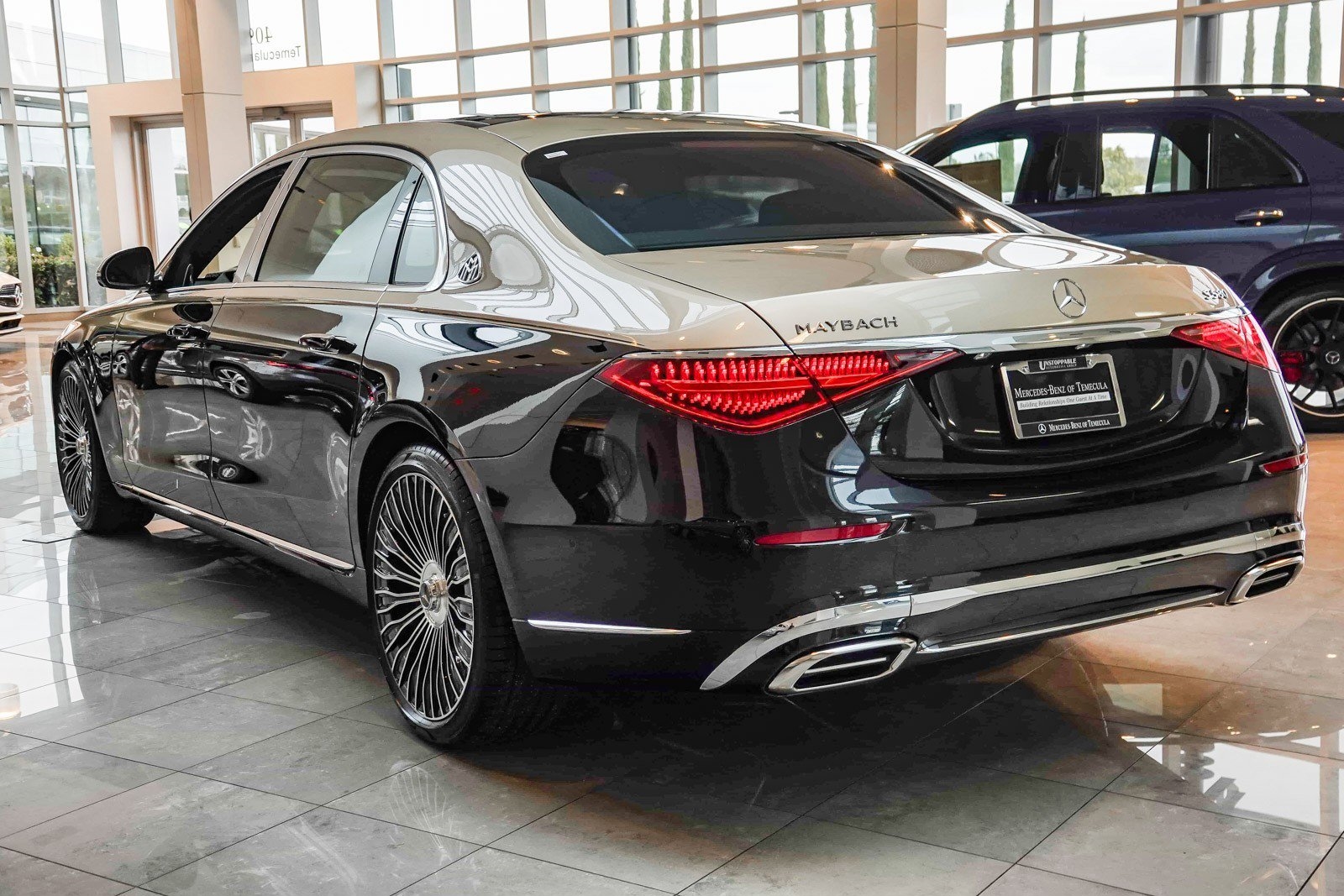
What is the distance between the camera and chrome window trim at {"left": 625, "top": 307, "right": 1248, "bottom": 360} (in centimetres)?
258

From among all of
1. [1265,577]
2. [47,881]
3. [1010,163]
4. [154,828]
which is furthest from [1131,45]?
[47,881]

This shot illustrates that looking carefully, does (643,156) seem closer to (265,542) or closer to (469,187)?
(469,187)

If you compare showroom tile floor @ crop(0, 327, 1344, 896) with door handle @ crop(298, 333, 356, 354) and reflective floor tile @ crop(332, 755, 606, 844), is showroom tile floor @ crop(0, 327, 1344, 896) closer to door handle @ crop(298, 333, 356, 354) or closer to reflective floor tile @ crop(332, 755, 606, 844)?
reflective floor tile @ crop(332, 755, 606, 844)

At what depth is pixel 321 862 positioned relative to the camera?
9.03 feet

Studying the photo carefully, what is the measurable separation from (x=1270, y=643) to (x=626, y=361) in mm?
2296

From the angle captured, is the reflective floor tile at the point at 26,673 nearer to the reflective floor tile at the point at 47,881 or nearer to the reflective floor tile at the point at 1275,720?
the reflective floor tile at the point at 47,881

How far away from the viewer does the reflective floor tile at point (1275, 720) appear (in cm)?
318

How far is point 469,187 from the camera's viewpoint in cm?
335

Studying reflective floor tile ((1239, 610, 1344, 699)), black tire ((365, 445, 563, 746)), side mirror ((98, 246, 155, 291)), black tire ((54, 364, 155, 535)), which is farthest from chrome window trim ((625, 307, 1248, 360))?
black tire ((54, 364, 155, 535))

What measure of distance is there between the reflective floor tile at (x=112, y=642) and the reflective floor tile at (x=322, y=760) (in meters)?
1.01

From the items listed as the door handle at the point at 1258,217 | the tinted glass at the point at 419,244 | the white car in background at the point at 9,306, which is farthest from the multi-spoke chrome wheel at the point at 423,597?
the white car in background at the point at 9,306

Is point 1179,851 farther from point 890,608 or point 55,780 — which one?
point 55,780

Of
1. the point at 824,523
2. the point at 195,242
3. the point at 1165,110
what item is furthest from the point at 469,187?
the point at 1165,110

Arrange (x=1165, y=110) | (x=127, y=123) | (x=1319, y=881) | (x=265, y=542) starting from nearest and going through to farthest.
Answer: (x=1319, y=881) → (x=265, y=542) → (x=1165, y=110) → (x=127, y=123)
